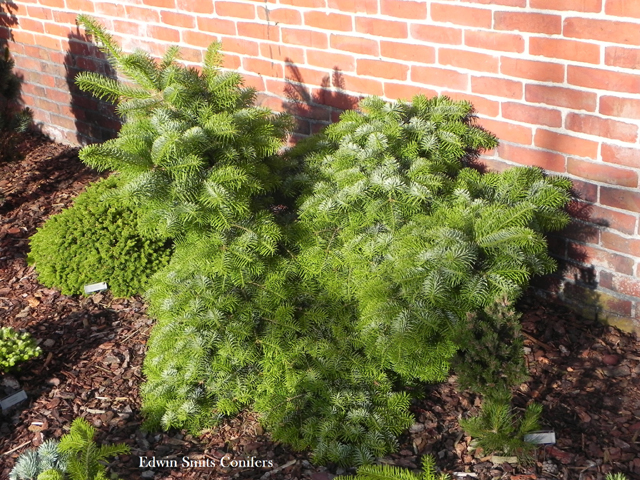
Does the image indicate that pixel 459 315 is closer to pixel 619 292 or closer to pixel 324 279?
pixel 324 279

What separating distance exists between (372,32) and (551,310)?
184cm

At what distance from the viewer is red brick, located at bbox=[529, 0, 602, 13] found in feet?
10.2

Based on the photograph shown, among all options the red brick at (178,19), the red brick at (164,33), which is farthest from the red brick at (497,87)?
the red brick at (164,33)

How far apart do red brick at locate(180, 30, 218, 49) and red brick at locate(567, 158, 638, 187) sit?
252 centimetres

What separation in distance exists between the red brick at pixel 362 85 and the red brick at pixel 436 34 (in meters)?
0.40

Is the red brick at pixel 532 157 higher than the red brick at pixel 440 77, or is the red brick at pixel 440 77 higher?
the red brick at pixel 440 77

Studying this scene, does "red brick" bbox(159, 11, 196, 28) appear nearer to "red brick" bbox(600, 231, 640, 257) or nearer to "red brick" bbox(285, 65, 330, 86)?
"red brick" bbox(285, 65, 330, 86)

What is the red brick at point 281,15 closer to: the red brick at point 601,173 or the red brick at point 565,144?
the red brick at point 565,144

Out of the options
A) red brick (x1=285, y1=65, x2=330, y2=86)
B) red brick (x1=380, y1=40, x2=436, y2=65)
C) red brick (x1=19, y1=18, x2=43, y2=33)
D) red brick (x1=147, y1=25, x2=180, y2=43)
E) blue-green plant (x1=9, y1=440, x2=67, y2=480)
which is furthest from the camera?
red brick (x1=19, y1=18, x2=43, y2=33)

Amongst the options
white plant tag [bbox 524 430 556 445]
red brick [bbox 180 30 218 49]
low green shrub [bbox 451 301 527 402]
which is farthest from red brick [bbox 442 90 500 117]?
red brick [bbox 180 30 218 49]

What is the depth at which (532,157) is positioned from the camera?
3631mm

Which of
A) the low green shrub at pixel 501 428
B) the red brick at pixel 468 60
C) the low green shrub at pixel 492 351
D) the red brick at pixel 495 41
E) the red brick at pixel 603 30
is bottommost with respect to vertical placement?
the low green shrub at pixel 501 428

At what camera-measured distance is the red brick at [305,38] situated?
4266 millimetres

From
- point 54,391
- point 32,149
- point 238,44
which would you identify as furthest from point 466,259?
point 32,149
